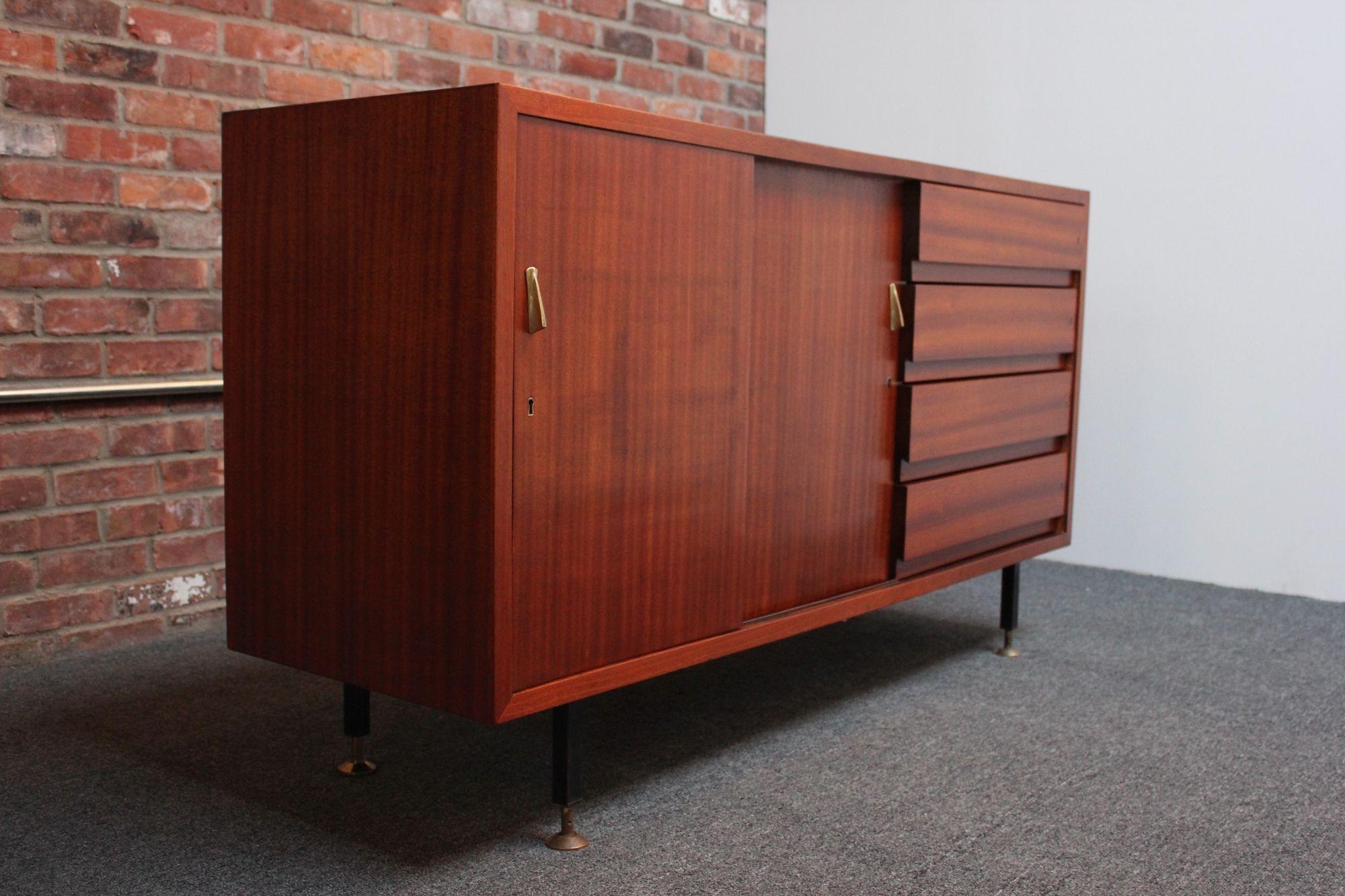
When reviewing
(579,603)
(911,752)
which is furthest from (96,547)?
(911,752)

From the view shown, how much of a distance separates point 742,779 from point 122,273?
4.80ft

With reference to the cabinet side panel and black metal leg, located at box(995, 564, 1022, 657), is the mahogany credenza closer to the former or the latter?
the cabinet side panel

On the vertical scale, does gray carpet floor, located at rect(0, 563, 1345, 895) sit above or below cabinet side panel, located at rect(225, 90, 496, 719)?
below

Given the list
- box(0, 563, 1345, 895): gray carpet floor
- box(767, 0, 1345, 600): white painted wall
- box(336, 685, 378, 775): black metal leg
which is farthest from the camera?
box(767, 0, 1345, 600): white painted wall

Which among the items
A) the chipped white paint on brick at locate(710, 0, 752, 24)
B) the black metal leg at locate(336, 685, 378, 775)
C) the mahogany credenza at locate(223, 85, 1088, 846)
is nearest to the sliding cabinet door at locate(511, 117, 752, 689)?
the mahogany credenza at locate(223, 85, 1088, 846)

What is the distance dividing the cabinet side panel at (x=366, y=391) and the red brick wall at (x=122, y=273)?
2.64 feet

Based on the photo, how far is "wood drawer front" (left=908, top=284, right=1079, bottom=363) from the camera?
80.1 inches

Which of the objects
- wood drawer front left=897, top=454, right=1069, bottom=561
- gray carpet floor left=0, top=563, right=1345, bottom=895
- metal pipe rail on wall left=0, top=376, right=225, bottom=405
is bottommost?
gray carpet floor left=0, top=563, right=1345, bottom=895

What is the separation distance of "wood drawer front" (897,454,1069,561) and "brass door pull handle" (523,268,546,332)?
860mm

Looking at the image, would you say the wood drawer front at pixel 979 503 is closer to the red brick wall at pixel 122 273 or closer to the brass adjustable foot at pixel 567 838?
the brass adjustable foot at pixel 567 838

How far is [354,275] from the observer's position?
146 cm

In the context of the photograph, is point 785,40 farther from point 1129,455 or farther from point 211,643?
point 211,643

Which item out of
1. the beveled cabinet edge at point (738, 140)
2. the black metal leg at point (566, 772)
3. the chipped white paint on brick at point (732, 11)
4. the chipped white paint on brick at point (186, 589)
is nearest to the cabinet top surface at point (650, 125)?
the beveled cabinet edge at point (738, 140)

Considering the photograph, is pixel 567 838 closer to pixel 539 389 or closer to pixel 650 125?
pixel 539 389
